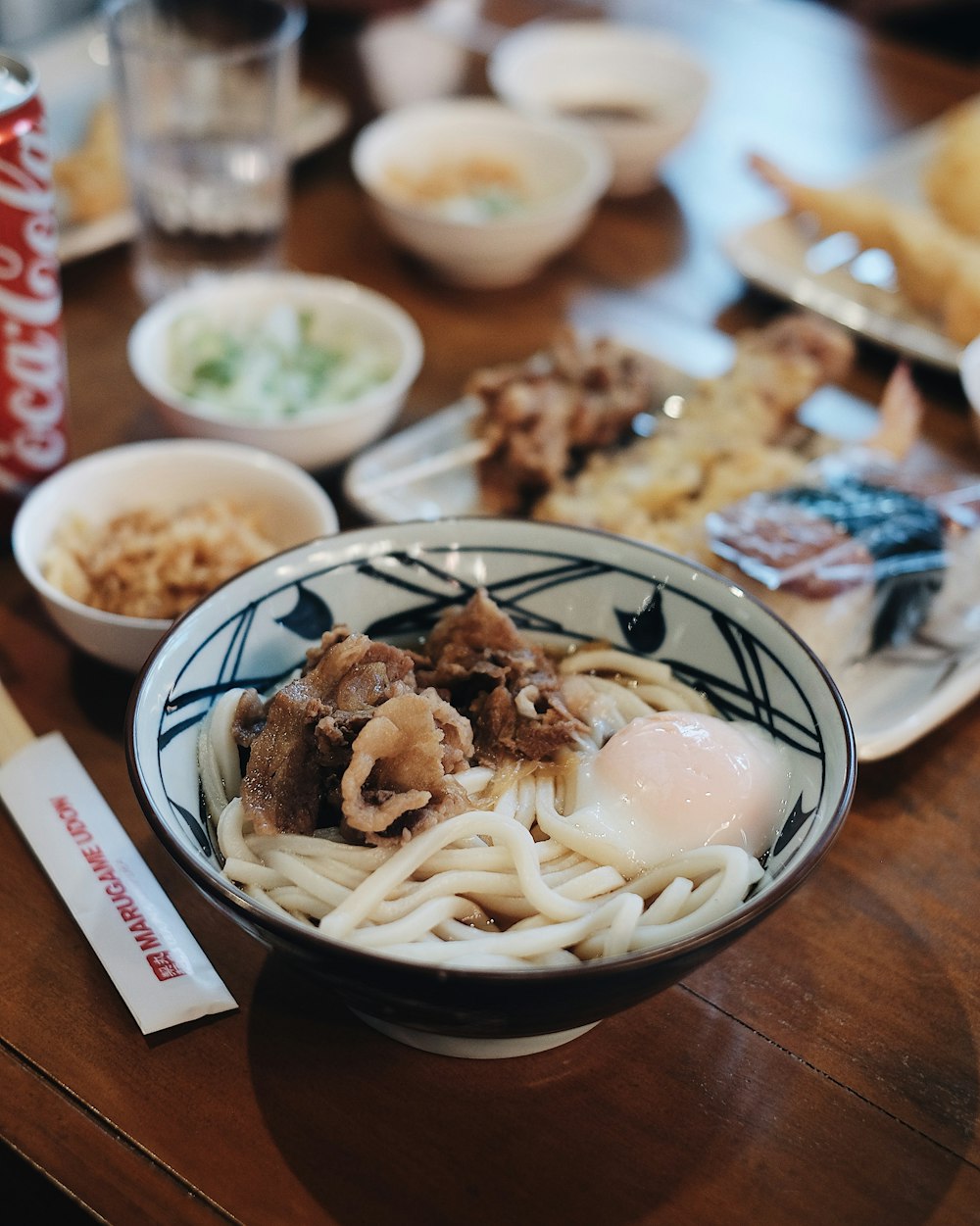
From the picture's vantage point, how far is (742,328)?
264 cm

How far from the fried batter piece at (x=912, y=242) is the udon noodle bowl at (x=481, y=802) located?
4.81ft

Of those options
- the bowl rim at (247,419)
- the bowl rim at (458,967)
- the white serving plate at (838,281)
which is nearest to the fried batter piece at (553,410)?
the bowl rim at (247,419)

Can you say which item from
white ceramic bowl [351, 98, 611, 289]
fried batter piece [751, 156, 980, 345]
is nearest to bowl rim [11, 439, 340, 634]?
white ceramic bowl [351, 98, 611, 289]

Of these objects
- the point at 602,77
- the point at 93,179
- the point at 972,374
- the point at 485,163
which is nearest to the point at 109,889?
the point at 972,374

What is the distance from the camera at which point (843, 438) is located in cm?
226

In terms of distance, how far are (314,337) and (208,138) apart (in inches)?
22.8

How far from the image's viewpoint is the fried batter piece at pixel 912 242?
2479 mm

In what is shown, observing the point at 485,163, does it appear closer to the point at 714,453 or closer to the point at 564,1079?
the point at 714,453

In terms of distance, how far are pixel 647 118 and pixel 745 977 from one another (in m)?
2.51

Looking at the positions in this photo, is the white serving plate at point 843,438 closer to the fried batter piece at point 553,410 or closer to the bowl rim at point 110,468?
the fried batter piece at point 553,410

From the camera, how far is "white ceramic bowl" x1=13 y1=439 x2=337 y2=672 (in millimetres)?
1755

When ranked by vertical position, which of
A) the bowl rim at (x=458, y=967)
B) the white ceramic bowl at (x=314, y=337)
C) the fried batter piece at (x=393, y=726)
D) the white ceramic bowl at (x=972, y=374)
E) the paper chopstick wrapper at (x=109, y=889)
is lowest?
the paper chopstick wrapper at (x=109, y=889)

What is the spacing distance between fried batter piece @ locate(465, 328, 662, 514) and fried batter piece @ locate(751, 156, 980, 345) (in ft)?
2.31

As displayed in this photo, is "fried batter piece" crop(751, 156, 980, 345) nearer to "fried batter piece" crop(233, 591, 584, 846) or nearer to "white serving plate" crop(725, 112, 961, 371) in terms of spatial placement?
"white serving plate" crop(725, 112, 961, 371)
